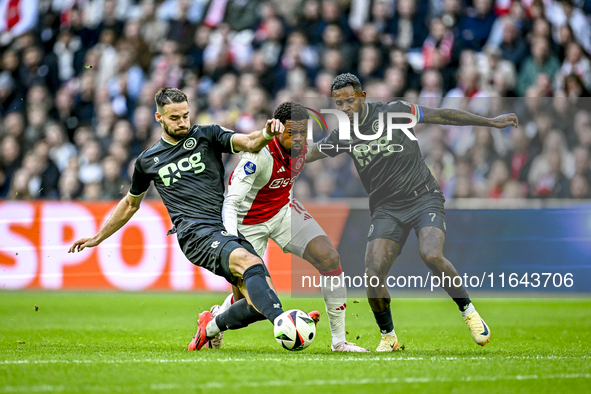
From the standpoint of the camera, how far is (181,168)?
5.96 m

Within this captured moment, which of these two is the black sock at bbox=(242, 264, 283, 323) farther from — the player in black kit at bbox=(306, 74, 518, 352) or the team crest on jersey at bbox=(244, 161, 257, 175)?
the player in black kit at bbox=(306, 74, 518, 352)

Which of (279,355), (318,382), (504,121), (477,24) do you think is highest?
(477,24)

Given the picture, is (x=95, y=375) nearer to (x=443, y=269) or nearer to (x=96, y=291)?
(x=443, y=269)

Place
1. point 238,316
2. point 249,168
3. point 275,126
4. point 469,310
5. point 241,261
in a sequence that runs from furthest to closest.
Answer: point 249,168
point 469,310
point 238,316
point 241,261
point 275,126

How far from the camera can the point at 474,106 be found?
7.08 metres

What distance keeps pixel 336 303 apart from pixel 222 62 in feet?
25.4

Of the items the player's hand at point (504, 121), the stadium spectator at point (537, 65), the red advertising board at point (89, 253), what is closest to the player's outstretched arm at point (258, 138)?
the player's hand at point (504, 121)

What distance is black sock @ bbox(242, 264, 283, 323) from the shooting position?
525cm

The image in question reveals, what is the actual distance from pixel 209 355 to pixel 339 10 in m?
8.69

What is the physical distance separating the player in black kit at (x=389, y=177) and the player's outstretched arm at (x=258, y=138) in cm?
101

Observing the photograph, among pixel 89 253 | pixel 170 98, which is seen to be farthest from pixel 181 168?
pixel 89 253

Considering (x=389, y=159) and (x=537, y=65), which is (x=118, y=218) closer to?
(x=389, y=159)

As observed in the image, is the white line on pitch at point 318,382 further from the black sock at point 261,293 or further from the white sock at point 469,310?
the white sock at point 469,310

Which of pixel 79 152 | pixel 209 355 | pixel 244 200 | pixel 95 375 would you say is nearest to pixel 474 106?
pixel 244 200
